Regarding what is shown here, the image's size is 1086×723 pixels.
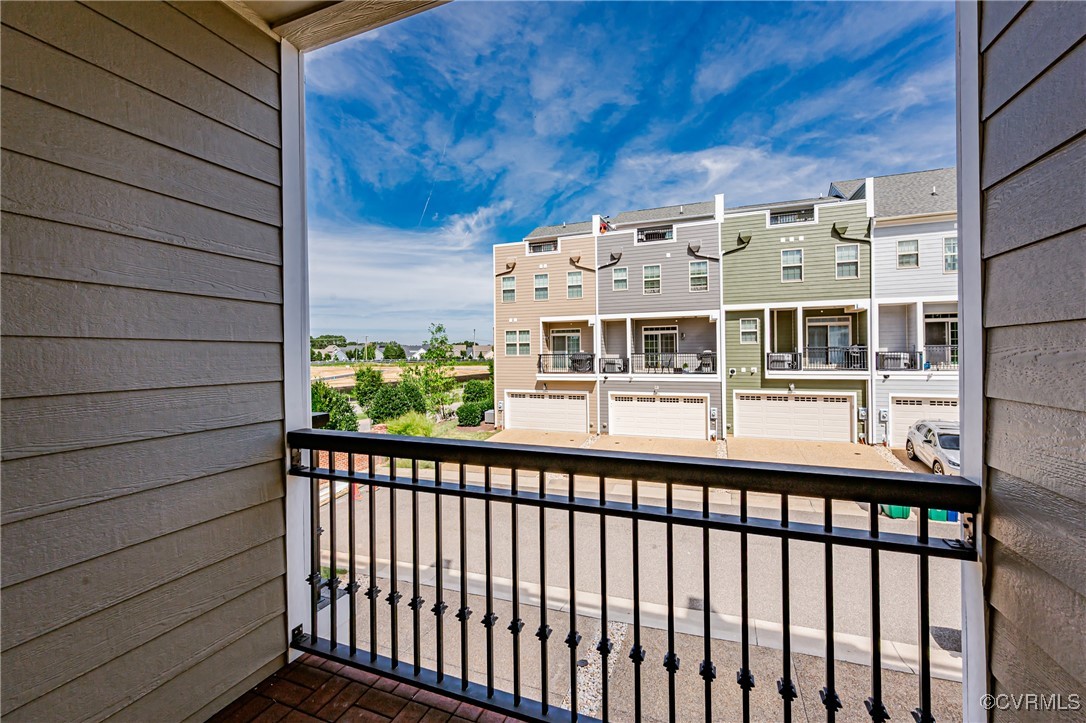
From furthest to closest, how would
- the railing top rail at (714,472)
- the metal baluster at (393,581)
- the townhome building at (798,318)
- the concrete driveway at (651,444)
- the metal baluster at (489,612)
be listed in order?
the townhome building at (798,318)
the concrete driveway at (651,444)
the metal baluster at (393,581)
the metal baluster at (489,612)
the railing top rail at (714,472)

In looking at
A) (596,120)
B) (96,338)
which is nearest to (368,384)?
(96,338)

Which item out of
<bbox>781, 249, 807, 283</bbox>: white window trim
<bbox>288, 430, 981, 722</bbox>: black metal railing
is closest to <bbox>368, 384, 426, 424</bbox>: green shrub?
<bbox>288, 430, 981, 722</bbox>: black metal railing

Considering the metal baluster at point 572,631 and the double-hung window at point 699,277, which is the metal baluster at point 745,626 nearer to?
the metal baluster at point 572,631

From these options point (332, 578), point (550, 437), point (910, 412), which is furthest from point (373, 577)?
point (910, 412)

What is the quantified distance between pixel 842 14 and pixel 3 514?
3.64m

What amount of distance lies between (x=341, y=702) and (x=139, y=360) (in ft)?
3.90

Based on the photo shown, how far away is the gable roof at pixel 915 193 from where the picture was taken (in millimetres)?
1764

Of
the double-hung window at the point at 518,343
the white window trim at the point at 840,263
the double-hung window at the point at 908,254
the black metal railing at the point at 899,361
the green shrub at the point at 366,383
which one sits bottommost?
the green shrub at the point at 366,383

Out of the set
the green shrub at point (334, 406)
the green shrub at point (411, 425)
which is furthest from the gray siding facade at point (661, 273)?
the green shrub at point (334, 406)

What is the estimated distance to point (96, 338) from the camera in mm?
1062

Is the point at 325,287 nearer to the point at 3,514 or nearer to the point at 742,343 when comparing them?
the point at 3,514

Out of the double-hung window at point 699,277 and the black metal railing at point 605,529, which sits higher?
the double-hung window at point 699,277

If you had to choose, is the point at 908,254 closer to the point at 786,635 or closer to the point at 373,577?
the point at 786,635

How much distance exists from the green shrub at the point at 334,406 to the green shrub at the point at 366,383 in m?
0.11
